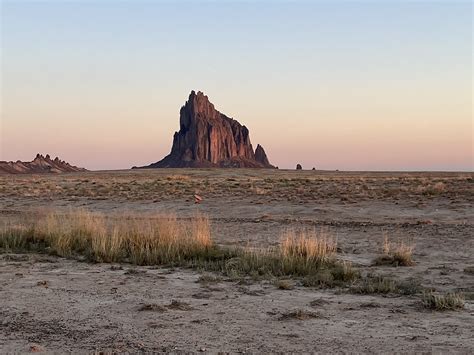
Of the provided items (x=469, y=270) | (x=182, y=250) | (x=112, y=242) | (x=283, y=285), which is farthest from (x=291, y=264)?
(x=112, y=242)

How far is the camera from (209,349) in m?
5.34

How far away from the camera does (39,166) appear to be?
165000 millimetres

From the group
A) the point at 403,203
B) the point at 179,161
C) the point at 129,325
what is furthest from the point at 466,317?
the point at 179,161

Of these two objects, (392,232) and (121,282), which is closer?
(121,282)

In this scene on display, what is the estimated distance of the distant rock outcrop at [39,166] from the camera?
148 m

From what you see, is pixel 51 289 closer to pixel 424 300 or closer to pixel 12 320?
pixel 12 320

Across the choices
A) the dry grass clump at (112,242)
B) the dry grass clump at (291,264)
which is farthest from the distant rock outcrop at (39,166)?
the dry grass clump at (291,264)

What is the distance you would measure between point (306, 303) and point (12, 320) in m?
3.65

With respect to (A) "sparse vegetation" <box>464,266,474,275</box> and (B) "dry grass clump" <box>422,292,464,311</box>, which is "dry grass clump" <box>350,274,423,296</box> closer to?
(B) "dry grass clump" <box>422,292,464,311</box>

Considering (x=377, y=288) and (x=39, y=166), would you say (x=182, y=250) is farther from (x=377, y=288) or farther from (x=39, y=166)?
(x=39, y=166)

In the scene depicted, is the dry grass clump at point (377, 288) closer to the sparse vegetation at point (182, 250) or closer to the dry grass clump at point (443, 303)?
the sparse vegetation at point (182, 250)

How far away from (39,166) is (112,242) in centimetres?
16384

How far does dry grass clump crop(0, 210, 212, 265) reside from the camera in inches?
428

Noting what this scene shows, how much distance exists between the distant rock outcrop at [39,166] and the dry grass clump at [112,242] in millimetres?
138906
